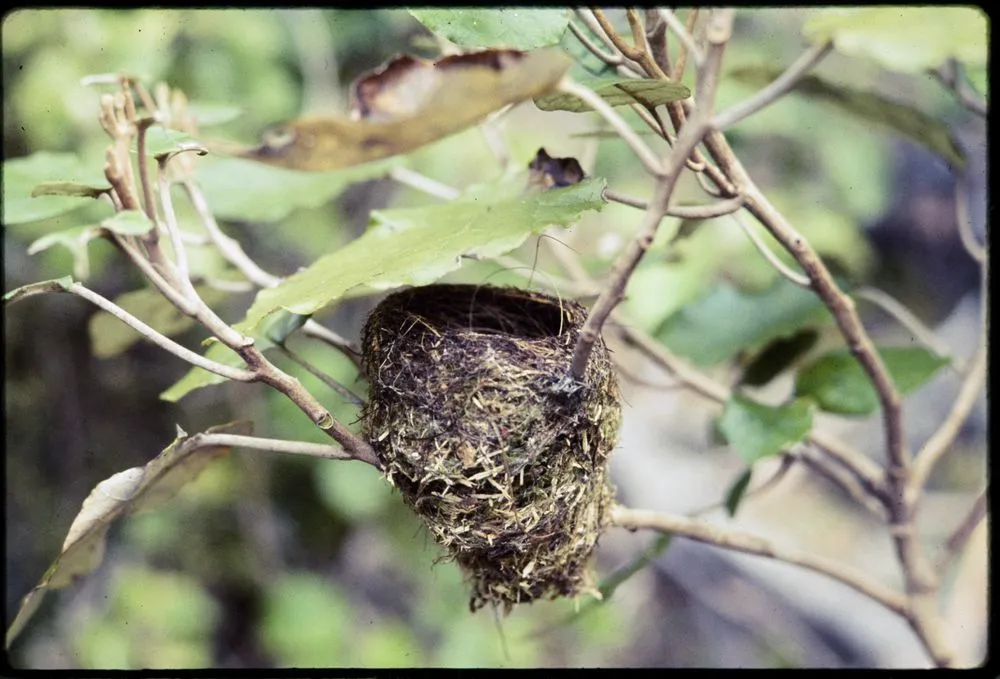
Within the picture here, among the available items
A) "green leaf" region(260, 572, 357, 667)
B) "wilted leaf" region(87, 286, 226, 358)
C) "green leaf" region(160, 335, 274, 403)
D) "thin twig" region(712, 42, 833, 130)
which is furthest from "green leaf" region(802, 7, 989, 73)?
"green leaf" region(260, 572, 357, 667)

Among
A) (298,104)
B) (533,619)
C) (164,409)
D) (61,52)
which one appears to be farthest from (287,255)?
(533,619)

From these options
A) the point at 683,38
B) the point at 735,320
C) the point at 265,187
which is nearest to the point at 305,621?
the point at 265,187

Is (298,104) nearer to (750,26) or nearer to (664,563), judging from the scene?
(750,26)

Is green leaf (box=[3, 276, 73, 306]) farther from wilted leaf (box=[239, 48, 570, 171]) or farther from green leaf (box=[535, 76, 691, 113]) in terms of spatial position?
green leaf (box=[535, 76, 691, 113])

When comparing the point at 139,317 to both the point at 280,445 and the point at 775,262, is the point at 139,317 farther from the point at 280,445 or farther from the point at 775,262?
the point at 775,262

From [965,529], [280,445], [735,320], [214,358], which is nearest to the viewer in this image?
[280,445]

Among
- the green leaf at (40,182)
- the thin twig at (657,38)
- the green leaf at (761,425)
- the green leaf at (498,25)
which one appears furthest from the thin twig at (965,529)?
the green leaf at (40,182)
